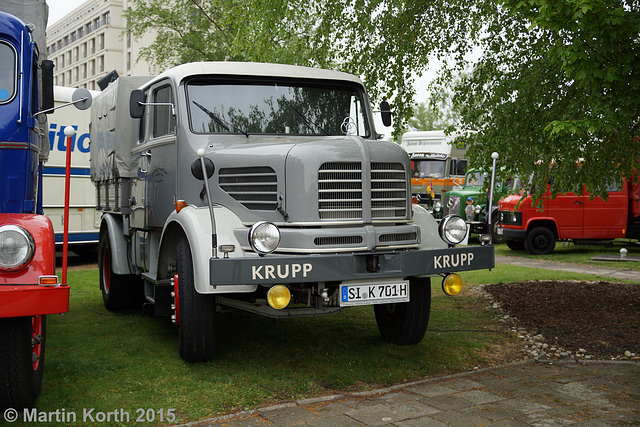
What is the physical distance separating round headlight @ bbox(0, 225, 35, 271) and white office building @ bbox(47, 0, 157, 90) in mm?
62492

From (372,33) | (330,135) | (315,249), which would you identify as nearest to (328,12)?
(372,33)

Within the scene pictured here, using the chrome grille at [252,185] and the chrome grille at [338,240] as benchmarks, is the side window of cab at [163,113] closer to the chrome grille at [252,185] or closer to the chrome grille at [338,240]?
the chrome grille at [252,185]

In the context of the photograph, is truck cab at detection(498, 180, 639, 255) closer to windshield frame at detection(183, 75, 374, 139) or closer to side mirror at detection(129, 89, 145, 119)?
windshield frame at detection(183, 75, 374, 139)

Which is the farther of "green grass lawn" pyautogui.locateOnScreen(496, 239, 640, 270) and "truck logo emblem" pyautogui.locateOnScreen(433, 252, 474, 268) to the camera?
"green grass lawn" pyautogui.locateOnScreen(496, 239, 640, 270)

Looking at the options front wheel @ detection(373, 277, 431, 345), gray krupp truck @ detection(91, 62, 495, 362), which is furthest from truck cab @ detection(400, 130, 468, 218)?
front wheel @ detection(373, 277, 431, 345)

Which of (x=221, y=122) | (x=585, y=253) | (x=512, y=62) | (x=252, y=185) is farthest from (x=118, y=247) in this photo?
(x=585, y=253)

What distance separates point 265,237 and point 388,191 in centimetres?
128

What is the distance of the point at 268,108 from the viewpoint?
20.9 feet

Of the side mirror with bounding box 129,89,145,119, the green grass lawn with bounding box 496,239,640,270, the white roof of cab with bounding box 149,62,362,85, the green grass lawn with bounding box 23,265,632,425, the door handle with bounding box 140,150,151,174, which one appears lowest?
the green grass lawn with bounding box 23,265,632,425

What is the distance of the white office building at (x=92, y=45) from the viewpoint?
236ft

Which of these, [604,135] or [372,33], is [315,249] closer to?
[604,135]

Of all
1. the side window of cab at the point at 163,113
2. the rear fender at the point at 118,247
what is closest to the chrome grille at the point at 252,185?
the side window of cab at the point at 163,113

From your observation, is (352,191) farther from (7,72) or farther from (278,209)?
(7,72)

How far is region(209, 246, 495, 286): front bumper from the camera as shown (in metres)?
4.81
